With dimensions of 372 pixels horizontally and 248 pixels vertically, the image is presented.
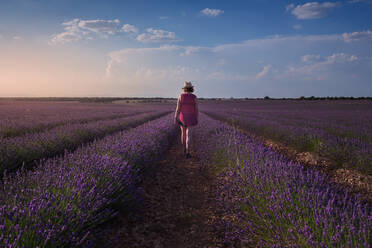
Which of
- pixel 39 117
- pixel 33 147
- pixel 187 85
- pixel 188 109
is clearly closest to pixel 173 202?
pixel 188 109

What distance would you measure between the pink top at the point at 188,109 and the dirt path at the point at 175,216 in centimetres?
178

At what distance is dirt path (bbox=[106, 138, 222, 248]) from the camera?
7.07ft

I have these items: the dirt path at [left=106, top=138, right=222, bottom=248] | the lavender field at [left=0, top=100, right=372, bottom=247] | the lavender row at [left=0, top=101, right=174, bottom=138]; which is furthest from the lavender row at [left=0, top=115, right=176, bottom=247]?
the lavender row at [left=0, top=101, right=174, bottom=138]

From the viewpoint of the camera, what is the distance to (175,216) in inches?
104

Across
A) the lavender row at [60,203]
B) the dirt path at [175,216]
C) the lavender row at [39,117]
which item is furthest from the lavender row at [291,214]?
Answer: the lavender row at [39,117]

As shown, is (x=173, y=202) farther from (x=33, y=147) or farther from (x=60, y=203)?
(x=33, y=147)

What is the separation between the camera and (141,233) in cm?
227

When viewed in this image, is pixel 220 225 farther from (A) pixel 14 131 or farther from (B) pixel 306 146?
(A) pixel 14 131

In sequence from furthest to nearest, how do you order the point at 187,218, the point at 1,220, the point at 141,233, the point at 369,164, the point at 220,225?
the point at 369,164 → the point at 187,218 → the point at 220,225 → the point at 141,233 → the point at 1,220

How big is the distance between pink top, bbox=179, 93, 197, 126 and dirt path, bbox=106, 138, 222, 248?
1.78 m

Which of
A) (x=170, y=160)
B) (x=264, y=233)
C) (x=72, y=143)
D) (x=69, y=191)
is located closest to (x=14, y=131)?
(x=72, y=143)

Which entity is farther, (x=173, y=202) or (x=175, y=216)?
(x=173, y=202)

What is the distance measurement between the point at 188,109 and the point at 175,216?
3.52m

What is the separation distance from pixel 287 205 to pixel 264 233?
0.31 m
